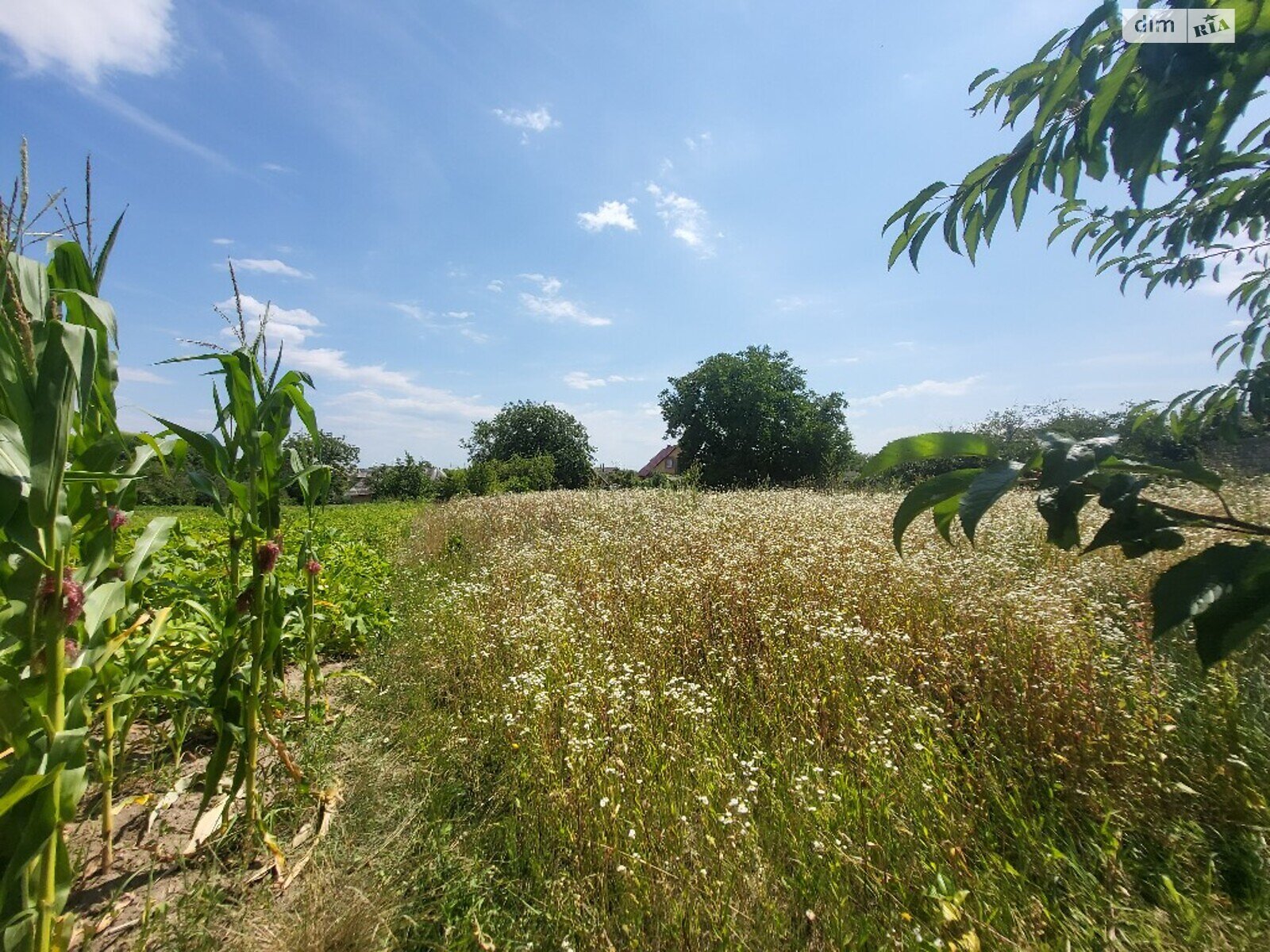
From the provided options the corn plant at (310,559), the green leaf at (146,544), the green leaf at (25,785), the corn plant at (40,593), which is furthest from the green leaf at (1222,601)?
the corn plant at (310,559)

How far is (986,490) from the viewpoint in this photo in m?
0.81

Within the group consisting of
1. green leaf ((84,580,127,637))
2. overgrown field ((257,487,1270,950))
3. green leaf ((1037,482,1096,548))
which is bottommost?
overgrown field ((257,487,1270,950))

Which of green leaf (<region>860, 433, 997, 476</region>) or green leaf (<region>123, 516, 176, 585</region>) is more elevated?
green leaf (<region>860, 433, 997, 476</region>)

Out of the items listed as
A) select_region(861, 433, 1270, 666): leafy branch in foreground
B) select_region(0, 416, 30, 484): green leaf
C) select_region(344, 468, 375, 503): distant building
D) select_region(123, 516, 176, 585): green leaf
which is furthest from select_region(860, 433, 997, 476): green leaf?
select_region(344, 468, 375, 503): distant building

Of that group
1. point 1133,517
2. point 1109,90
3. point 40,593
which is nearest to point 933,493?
point 1133,517

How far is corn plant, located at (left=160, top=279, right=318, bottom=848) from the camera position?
1.84 m

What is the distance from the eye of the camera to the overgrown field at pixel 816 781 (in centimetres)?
167

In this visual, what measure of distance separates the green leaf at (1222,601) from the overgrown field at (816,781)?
114 centimetres

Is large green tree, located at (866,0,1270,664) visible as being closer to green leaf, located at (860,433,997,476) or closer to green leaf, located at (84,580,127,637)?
green leaf, located at (860,433,997,476)

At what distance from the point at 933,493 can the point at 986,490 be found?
0.46 ft

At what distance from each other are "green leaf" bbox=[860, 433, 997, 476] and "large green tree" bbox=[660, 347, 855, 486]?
26662 mm

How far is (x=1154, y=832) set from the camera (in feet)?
6.18

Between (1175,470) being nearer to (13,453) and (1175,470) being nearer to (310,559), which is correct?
(13,453)

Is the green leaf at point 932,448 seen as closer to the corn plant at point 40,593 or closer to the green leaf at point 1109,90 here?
the green leaf at point 1109,90
